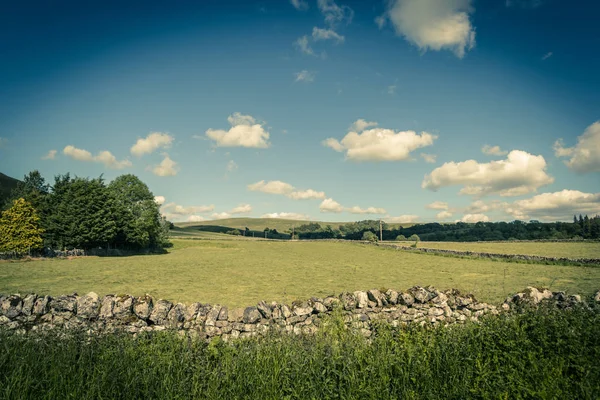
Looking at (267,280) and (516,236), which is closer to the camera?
(267,280)

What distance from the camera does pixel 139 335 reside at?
7.11 metres

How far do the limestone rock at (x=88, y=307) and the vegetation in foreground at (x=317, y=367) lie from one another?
5.88ft

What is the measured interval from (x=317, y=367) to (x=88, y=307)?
6.59m

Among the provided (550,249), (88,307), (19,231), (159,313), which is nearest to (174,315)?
(159,313)

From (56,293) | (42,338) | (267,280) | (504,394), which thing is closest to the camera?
(504,394)

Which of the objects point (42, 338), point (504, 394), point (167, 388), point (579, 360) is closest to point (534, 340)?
point (579, 360)

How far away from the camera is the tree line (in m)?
43.5

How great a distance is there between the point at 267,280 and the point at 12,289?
16.1 meters

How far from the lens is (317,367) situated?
551 centimetres

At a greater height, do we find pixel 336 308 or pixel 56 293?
pixel 336 308

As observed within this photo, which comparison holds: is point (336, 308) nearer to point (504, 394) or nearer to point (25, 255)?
point (504, 394)

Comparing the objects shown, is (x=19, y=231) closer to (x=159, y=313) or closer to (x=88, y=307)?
(x=88, y=307)

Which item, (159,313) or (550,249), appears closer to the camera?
(159,313)

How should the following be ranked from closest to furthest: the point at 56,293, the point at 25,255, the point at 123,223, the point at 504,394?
1. the point at 504,394
2. the point at 56,293
3. the point at 25,255
4. the point at 123,223
